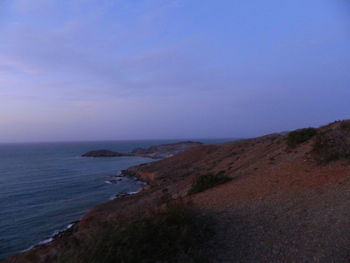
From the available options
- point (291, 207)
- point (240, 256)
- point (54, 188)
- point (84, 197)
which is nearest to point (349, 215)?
point (291, 207)

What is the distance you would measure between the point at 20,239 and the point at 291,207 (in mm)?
15974

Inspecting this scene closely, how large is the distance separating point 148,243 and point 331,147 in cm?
991

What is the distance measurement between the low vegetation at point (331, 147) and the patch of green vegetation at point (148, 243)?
7.97 m

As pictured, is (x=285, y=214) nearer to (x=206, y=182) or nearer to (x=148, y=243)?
(x=148, y=243)

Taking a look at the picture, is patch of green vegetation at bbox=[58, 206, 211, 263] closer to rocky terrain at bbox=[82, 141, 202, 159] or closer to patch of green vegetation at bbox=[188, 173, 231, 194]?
patch of green vegetation at bbox=[188, 173, 231, 194]

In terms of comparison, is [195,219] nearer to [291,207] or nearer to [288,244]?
[288,244]

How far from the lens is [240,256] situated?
5.47m

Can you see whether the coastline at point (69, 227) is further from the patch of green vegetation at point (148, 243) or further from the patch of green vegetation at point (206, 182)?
the patch of green vegetation at point (148, 243)

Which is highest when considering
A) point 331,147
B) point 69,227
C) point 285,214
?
point 331,147

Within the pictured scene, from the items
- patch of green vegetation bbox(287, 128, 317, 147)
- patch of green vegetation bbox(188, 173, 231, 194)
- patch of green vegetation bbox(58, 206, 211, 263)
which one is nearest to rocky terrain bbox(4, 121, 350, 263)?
patch of green vegetation bbox(58, 206, 211, 263)

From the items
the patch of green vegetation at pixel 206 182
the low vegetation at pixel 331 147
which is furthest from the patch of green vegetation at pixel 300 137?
the patch of green vegetation at pixel 206 182

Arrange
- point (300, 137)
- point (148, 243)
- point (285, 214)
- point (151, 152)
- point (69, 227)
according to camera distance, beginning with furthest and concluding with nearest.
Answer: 1. point (151, 152)
2. point (69, 227)
3. point (300, 137)
4. point (285, 214)
5. point (148, 243)

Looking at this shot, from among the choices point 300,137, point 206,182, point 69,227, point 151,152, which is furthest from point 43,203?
point 151,152

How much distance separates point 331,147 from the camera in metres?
12.6
